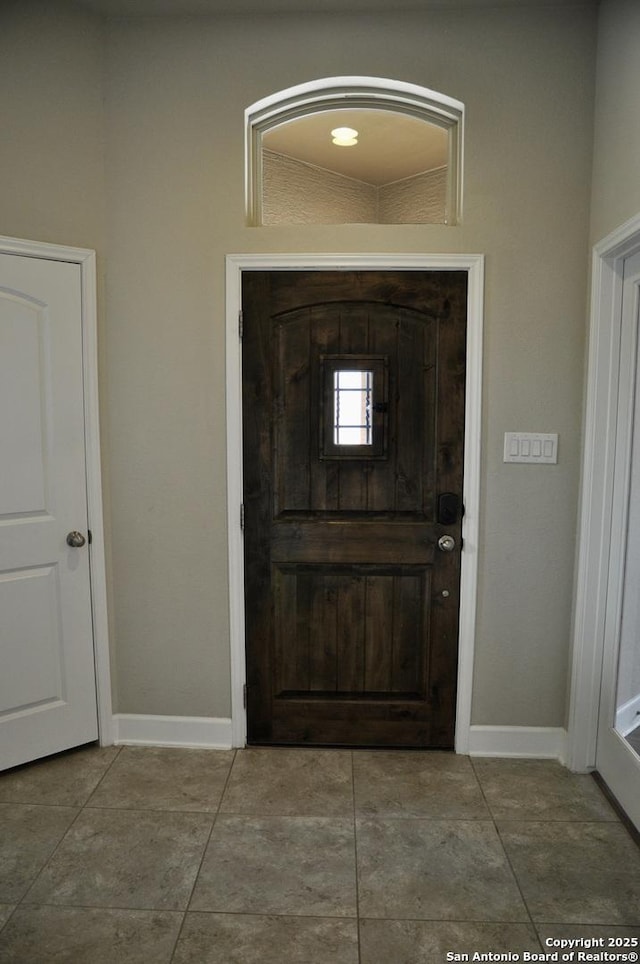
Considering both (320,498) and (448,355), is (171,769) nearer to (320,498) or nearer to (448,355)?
(320,498)

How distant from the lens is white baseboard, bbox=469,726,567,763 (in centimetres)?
268

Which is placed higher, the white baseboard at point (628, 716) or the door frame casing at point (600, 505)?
the door frame casing at point (600, 505)

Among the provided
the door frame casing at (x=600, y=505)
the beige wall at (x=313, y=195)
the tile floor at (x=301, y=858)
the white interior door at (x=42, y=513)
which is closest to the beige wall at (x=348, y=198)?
the beige wall at (x=313, y=195)

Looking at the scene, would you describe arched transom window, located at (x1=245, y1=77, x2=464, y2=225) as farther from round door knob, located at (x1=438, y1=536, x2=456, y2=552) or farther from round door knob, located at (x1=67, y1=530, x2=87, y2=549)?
round door knob, located at (x1=67, y1=530, x2=87, y2=549)

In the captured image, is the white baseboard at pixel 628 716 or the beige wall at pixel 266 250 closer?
the white baseboard at pixel 628 716

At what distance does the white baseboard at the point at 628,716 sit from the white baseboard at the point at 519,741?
337 millimetres

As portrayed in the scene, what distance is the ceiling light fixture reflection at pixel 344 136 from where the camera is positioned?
260 centimetres

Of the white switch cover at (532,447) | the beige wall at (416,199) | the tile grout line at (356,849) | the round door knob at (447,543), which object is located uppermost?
the beige wall at (416,199)

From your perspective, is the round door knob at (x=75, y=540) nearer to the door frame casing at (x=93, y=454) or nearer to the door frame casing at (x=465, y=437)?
the door frame casing at (x=93, y=454)

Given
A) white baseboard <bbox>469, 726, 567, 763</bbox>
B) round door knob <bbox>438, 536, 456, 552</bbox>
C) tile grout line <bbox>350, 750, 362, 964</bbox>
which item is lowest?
tile grout line <bbox>350, 750, 362, 964</bbox>

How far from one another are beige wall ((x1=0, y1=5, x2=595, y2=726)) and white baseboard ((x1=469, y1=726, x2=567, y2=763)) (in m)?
0.05

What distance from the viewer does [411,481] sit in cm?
263

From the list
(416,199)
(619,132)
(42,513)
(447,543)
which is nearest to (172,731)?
(42,513)

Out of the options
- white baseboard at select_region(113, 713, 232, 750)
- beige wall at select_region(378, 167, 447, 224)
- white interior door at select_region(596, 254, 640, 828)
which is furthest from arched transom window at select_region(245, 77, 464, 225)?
white baseboard at select_region(113, 713, 232, 750)
